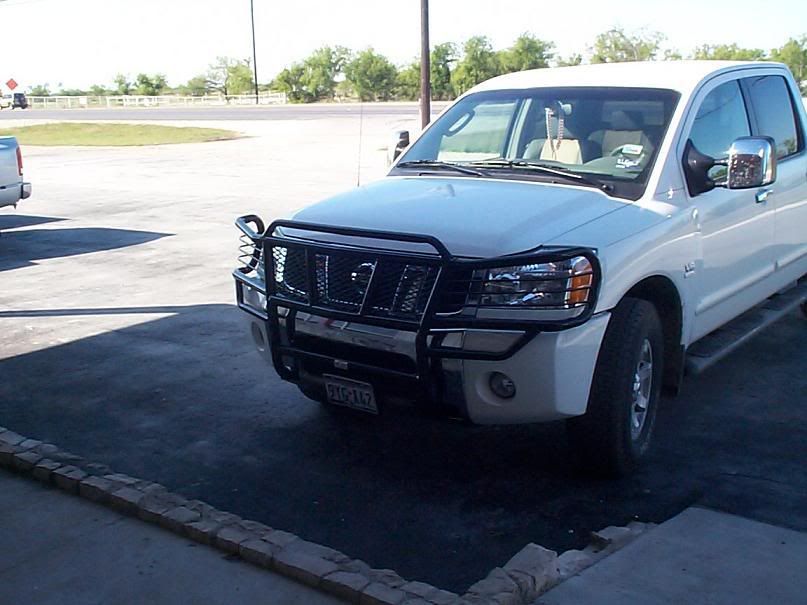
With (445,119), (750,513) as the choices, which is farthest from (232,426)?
(750,513)

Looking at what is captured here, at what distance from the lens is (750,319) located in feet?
21.7

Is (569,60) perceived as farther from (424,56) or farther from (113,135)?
(424,56)

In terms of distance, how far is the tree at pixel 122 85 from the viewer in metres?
121

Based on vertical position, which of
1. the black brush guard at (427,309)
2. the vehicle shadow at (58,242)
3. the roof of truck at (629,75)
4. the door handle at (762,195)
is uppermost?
the roof of truck at (629,75)

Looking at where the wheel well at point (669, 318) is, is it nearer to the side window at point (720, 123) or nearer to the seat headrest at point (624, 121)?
the side window at point (720, 123)

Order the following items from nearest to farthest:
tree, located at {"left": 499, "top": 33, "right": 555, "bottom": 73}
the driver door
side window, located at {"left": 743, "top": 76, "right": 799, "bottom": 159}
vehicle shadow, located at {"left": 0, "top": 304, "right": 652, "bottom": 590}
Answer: vehicle shadow, located at {"left": 0, "top": 304, "right": 652, "bottom": 590}, the driver door, side window, located at {"left": 743, "top": 76, "right": 799, "bottom": 159}, tree, located at {"left": 499, "top": 33, "right": 555, "bottom": 73}

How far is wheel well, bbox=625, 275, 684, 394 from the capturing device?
5.22 meters

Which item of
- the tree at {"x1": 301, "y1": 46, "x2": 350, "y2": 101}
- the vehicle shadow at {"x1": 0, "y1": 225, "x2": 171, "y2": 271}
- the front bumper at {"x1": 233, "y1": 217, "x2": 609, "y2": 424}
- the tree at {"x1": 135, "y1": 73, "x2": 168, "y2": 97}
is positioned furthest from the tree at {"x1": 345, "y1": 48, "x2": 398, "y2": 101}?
the front bumper at {"x1": 233, "y1": 217, "x2": 609, "y2": 424}

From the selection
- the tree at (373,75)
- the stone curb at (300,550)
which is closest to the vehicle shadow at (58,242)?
the stone curb at (300,550)

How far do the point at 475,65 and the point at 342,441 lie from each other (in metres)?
47.1

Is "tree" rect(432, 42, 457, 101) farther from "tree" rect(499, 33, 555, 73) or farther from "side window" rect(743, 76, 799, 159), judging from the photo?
"side window" rect(743, 76, 799, 159)

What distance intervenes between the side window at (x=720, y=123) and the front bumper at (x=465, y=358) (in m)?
1.79

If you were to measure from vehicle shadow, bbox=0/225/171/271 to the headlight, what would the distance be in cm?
846

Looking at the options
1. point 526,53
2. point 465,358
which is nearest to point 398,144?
point 465,358
